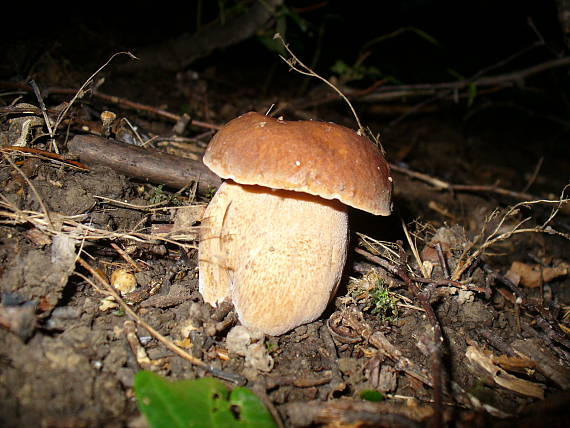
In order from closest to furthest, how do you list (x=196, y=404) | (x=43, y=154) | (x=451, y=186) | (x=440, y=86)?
(x=196, y=404) → (x=43, y=154) → (x=451, y=186) → (x=440, y=86)

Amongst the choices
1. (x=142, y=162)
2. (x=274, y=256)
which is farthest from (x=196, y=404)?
(x=142, y=162)

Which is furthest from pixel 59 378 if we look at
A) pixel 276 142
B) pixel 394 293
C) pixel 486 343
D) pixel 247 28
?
pixel 247 28

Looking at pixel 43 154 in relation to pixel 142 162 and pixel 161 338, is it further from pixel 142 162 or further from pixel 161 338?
pixel 161 338

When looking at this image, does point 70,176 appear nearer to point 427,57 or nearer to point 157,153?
point 157,153

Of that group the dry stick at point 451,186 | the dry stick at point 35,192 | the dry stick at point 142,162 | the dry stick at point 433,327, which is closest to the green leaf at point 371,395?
the dry stick at point 433,327

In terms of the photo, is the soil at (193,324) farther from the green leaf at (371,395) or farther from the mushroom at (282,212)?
the mushroom at (282,212)

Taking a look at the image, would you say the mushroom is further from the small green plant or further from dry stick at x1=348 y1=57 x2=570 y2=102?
dry stick at x1=348 y1=57 x2=570 y2=102
